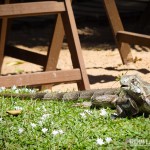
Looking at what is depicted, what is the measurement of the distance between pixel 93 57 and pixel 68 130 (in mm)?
5241

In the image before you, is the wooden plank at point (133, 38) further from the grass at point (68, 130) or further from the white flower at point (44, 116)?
the white flower at point (44, 116)

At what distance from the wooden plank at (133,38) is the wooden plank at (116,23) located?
0.41 feet

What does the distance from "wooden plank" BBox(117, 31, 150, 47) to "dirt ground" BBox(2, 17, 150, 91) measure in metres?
0.47

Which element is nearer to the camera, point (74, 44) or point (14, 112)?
point (14, 112)

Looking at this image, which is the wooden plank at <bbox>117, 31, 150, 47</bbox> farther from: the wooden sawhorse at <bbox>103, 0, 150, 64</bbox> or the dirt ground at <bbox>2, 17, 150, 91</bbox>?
the dirt ground at <bbox>2, 17, 150, 91</bbox>

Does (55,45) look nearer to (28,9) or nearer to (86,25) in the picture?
(28,9)

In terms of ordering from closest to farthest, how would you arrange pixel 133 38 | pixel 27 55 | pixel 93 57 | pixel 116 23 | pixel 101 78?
pixel 133 38, pixel 101 78, pixel 116 23, pixel 27 55, pixel 93 57

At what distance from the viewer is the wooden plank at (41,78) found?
5785mm

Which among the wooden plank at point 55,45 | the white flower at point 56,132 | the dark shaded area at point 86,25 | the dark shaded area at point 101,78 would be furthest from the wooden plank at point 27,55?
the white flower at point 56,132

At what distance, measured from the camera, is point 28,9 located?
19.4ft

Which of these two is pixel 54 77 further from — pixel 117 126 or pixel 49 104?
pixel 117 126

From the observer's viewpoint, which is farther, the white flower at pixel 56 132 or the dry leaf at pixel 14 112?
the dry leaf at pixel 14 112

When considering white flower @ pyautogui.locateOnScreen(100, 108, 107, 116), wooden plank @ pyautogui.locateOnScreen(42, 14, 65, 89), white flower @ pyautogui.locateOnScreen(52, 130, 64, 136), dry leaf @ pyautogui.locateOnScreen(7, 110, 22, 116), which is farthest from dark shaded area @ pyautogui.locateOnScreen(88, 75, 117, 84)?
white flower @ pyautogui.locateOnScreen(52, 130, 64, 136)

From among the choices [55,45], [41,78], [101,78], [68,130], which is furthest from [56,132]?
[101,78]
